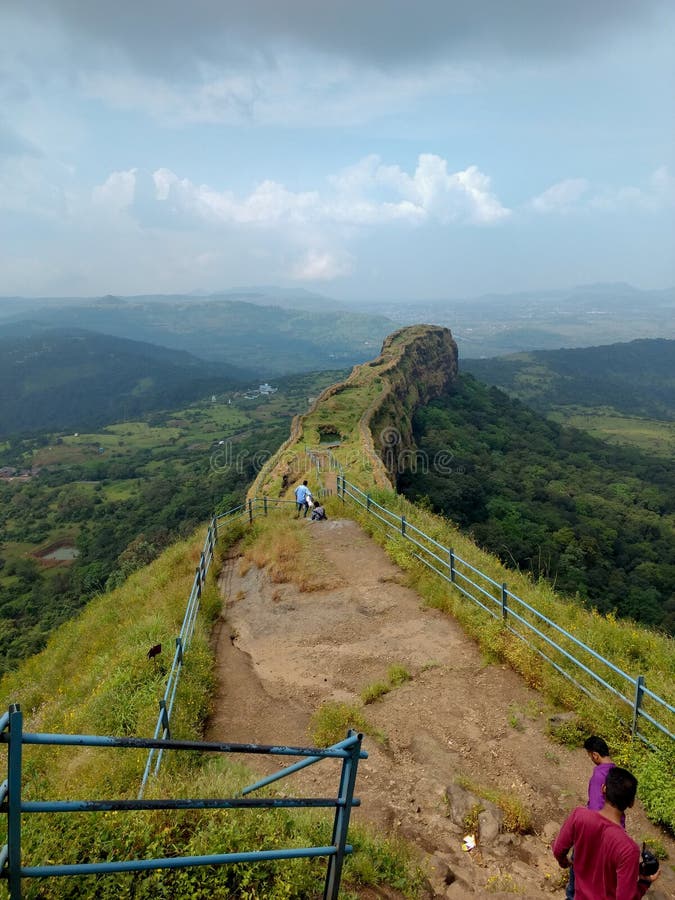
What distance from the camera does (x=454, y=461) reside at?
4094cm

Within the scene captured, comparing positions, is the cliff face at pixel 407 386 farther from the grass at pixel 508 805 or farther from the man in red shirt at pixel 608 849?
the man in red shirt at pixel 608 849

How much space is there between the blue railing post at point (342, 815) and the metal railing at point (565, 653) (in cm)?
364

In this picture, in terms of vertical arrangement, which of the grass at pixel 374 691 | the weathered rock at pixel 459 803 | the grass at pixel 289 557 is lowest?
the grass at pixel 289 557

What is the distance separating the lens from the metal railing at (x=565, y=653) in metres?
6.05

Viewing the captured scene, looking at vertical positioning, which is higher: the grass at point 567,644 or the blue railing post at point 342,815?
the blue railing post at point 342,815

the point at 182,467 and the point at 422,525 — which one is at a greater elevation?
the point at 422,525

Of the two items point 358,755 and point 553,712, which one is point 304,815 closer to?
point 358,755

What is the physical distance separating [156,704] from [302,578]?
16.7 feet

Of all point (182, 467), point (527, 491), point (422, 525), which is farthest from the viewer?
point (182, 467)

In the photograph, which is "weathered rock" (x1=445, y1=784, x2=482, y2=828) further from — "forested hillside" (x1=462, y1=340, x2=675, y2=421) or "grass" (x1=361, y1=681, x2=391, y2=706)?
"forested hillside" (x1=462, y1=340, x2=675, y2=421)

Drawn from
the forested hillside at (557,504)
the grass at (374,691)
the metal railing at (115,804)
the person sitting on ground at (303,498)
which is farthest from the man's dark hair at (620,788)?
the person sitting on ground at (303,498)

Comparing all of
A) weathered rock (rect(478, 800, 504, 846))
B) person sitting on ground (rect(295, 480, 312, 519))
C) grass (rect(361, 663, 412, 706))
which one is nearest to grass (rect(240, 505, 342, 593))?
person sitting on ground (rect(295, 480, 312, 519))

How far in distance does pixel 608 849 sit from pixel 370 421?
31.1 meters

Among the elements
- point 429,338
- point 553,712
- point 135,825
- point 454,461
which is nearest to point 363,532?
point 553,712
